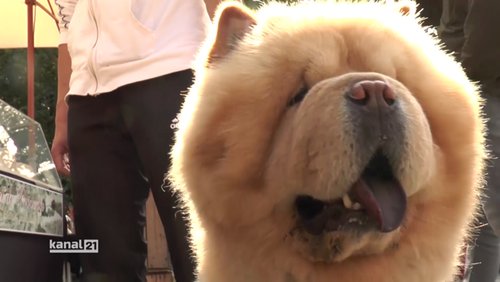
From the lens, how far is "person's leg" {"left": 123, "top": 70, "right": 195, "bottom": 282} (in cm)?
253

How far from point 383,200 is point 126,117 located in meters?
1.25

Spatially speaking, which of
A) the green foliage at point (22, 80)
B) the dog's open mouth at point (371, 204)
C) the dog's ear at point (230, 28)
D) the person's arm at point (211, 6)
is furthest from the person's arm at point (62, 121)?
the green foliage at point (22, 80)

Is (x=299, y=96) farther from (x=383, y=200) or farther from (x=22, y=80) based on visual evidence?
(x=22, y=80)

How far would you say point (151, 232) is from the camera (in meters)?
4.77

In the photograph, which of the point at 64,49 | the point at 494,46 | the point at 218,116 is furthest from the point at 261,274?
the point at 64,49

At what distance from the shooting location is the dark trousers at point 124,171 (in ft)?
8.34

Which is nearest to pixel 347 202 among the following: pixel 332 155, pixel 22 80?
pixel 332 155

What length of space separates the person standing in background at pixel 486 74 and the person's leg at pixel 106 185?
4.43 feet

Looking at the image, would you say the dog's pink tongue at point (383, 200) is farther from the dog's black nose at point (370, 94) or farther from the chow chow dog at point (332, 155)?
the dog's black nose at point (370, 94)

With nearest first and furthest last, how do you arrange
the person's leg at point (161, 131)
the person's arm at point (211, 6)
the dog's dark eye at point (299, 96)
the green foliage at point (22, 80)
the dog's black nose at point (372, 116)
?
1. the dog's black nose at point (372, 116)
2. the dog's dark eye at point (299, 96)
3. the person's leg at point (161, 131)
4. the person's arm at point (211, 6)
5. the green foliage at point (22, 80)

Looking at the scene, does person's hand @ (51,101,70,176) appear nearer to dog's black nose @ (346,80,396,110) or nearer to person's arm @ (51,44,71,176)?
person's arm @ (51,44,71,176)

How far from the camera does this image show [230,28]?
1.94m

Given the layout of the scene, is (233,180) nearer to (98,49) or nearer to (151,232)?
(98,49)

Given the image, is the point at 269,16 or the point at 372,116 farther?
the point at 269,16
